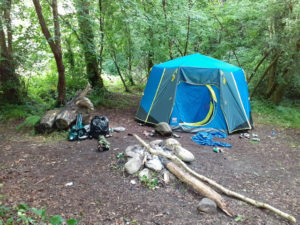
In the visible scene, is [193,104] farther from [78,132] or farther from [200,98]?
[78,132]

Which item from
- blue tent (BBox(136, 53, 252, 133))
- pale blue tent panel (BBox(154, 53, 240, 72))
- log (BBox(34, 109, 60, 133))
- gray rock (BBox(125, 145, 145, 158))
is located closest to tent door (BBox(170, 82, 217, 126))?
blue tent (BBox(136, 53, 252, 133))

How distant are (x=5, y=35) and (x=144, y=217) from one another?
748cm

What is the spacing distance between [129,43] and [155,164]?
7.93 m

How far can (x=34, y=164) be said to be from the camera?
3822 mm

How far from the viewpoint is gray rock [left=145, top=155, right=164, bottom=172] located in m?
3.41

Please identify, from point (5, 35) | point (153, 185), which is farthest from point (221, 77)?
point (5, 35)

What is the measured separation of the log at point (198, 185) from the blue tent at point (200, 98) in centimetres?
282

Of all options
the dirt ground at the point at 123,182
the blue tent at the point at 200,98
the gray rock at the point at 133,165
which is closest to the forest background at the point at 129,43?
the dirt ground at the point at 123,182

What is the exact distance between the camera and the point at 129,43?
1013 centimetres

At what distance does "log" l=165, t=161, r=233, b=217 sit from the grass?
5441 millimetres

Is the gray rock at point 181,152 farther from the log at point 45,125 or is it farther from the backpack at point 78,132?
the log at point 45,125

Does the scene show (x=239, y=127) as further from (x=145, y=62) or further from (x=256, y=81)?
(x=145, y=62)

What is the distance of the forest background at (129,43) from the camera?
261 inches

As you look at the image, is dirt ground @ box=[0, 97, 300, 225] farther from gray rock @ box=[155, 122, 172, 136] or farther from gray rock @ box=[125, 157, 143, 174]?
gray rock @ box=[155, 122, 172, 136]
